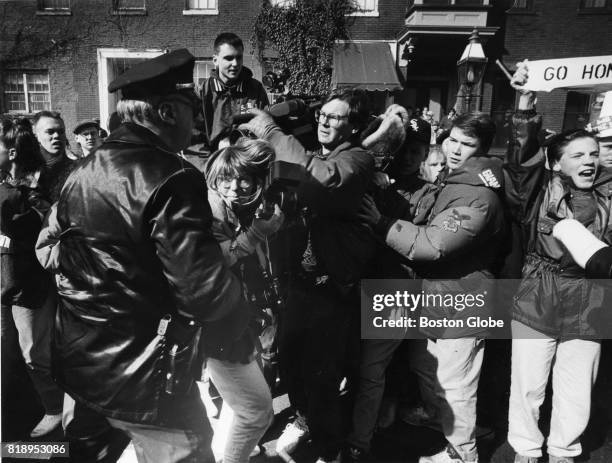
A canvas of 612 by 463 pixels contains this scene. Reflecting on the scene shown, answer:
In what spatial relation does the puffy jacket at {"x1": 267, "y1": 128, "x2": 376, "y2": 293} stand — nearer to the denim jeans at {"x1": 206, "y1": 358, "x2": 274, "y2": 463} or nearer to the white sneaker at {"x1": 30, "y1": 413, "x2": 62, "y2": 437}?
the denim jeans at {"x1": 206, "y1": 358, "x2": 274, "y2": 463}

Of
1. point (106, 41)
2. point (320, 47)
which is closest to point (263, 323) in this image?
point (106, 41)

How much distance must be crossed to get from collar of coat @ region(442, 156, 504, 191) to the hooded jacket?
1197 mm

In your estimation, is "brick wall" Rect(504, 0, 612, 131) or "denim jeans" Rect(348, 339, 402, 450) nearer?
"denim jeans" Rect(348, 339, 402, 450)

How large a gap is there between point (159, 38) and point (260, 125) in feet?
12.0

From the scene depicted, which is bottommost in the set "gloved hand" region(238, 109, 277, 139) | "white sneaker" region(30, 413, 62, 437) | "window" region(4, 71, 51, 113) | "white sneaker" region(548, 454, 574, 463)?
"white sneaker" region(30, 413, 62, 437)

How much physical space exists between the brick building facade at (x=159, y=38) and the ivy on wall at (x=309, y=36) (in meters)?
0.40

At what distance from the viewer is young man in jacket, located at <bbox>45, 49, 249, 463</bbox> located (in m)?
1.24

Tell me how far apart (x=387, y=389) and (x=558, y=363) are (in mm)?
953

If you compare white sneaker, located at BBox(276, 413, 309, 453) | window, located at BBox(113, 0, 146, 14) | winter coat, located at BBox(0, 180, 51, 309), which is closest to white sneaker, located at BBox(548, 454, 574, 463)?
white sneaker, located at BBox(276, 413, 309, 453)

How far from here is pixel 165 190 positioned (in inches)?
48.3

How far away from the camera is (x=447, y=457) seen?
215cm

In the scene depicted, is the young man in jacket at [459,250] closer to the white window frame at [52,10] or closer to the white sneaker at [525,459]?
the white sneaker at [525,459]

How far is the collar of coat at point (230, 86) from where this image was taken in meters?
2.57

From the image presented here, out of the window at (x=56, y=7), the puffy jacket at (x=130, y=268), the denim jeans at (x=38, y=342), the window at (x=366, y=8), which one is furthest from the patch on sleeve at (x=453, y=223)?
the window at (x=366, y=8)
